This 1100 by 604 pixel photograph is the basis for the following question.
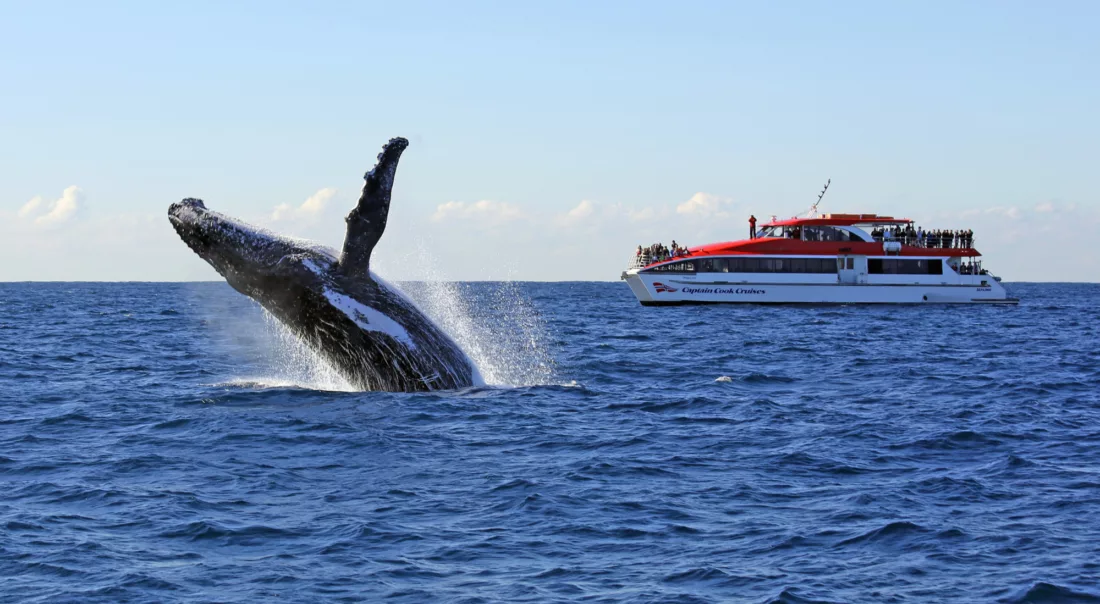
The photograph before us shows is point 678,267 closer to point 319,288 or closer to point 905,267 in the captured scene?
point 905,267

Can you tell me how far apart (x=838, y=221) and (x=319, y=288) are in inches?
1861

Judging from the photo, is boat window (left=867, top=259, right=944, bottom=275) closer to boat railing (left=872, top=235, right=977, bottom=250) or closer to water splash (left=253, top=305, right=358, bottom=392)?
boat railing (left=872, top=235, right=977, bottom=250)

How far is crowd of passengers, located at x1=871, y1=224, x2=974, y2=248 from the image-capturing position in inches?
2274

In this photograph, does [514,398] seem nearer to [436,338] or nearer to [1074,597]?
[436,338]

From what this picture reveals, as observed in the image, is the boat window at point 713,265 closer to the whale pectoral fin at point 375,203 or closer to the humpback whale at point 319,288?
the humpback whale at point 319,288

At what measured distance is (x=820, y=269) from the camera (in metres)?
55.6

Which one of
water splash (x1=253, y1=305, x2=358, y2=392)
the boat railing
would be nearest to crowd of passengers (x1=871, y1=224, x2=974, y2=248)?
the boat railing

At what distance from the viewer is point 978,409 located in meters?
16.2

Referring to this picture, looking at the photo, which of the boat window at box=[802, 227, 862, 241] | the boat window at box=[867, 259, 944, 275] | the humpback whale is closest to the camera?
the humpback whale

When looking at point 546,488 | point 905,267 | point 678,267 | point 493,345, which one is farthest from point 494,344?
point 905,267

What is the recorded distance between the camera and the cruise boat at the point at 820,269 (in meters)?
54.6

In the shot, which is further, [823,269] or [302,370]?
[823,269]

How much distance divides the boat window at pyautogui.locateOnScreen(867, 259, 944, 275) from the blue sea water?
1469 inches

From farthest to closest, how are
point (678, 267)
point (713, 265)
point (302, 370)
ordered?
point (678, 267), point (713, 265), point (302, 370)
